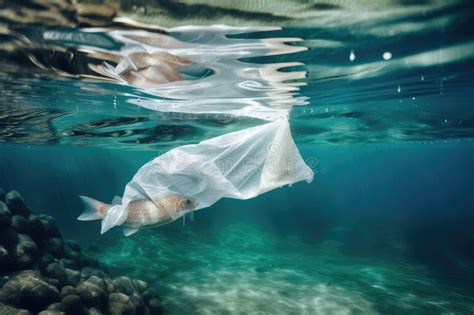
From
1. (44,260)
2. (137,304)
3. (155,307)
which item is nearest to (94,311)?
(137,304)

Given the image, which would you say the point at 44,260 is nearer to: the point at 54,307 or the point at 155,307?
the point at 54,307

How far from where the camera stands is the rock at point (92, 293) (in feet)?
30.1

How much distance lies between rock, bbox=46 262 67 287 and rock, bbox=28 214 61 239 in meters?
2.41

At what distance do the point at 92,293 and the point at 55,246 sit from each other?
5.69 meters

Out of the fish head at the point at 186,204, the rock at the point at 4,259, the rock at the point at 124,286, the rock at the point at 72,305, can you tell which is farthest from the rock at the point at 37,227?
the fish head at the point at 186,204

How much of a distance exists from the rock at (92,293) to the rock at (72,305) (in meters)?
0.51

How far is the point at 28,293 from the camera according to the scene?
27.1ft

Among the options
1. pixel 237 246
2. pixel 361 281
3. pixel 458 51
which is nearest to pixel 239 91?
pixel 458 51

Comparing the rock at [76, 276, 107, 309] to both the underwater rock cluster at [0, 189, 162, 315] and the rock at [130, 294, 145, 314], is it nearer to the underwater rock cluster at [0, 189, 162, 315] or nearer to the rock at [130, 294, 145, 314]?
the underwater rock cluster at [0, 189, 162, 315]

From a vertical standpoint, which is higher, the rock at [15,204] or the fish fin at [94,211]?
the fish fin at [94,211]

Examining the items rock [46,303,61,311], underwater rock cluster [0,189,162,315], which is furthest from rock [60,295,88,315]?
rock [46,303,61,311]

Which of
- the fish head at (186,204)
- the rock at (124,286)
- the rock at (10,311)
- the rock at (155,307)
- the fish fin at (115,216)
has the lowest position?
the rock at (155,307)

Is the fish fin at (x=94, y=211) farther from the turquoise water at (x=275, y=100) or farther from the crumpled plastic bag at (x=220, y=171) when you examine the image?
the turquoise water at (x=275, y=100)

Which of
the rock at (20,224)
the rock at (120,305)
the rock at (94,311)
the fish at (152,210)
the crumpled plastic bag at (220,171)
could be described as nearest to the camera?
the fish at (152,210)
